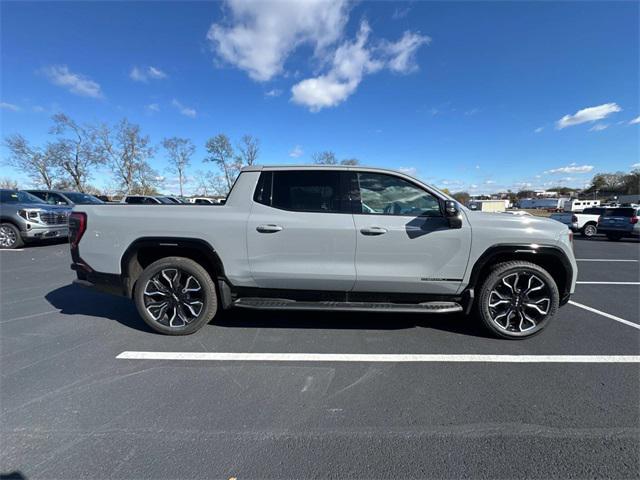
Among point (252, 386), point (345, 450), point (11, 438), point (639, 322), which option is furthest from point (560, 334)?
point (11, 438)

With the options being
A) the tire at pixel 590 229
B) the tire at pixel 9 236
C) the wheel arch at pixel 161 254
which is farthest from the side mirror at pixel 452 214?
the tire at pixel 590 229

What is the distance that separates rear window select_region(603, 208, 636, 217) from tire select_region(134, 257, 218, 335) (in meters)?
18.3

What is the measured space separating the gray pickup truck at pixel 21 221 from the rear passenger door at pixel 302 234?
9200 mm

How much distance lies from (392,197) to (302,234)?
112cm

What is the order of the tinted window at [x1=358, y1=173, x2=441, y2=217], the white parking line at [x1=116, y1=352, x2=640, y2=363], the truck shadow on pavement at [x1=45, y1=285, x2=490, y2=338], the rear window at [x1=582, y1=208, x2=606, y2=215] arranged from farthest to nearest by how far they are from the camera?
the rear window at [x1=582, y1=208, x2=606, y2=215], the truck shadow on pavement at [x1=45, y1=285, x2=490, y2=338], the tinted window at [x1=358, y1=173, x2=441, y2=217], the white parking line at [x1=116, y1=352, x2=640, y2=363]

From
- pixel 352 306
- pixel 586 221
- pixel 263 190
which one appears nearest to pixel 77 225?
pixel 263 190

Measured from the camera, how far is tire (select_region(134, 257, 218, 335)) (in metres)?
3.29

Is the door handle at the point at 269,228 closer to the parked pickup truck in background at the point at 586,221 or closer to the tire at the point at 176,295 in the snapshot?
the tire at the point at 176,295

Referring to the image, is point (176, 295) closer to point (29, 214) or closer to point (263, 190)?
point (263, 190)

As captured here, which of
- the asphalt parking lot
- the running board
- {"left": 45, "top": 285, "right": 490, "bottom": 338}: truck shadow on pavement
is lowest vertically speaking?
the asphalt parking lot

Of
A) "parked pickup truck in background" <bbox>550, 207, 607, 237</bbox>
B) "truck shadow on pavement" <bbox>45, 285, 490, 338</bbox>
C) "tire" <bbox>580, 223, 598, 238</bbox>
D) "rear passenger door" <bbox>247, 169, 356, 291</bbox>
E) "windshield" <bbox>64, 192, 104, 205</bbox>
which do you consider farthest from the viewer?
"tire" <bbox>580, 223, 598, 238</bbox>

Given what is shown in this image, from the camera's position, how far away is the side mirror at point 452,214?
3.03 meters

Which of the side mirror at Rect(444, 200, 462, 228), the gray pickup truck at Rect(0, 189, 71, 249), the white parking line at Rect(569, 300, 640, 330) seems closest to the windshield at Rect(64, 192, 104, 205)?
the gray pickup truck at Rect(0, 189, 71, 249)

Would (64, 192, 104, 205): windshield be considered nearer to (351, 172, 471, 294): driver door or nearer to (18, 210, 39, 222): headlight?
(18, 210, 39, 222): headlight
